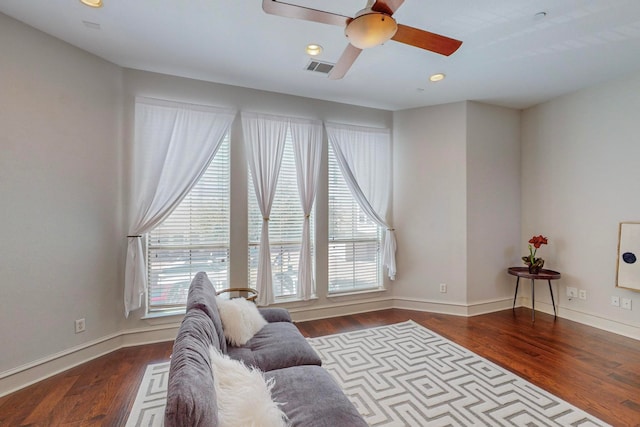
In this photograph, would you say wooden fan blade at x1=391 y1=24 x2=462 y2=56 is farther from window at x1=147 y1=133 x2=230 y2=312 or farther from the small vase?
the small vase

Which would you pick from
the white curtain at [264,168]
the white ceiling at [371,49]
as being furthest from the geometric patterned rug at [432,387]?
the white ceiling at [371,49]

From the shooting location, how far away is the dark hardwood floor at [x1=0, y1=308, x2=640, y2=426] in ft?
7.00

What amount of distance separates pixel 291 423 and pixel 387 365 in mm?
1648

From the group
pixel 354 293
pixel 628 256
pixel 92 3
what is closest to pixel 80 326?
pixel 92 3

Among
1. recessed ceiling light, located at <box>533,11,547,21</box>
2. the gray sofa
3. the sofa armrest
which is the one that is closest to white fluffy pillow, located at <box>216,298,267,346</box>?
the gray sofa

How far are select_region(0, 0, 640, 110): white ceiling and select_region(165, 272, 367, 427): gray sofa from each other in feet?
7.08

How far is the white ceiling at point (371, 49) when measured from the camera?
2.26m

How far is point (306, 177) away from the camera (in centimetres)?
390

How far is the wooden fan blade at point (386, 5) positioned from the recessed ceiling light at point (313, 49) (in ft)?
3.97

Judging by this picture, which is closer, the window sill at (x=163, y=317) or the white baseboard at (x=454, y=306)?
the window sill at (x=163, y=317)

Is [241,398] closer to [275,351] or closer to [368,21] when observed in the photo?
[275,351]

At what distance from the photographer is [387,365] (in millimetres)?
2750

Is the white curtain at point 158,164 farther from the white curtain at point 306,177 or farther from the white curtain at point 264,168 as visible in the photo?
the white curtain at point 306,177

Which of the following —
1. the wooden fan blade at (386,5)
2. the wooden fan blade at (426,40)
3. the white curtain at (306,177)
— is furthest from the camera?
the white curtain at (306,177)
